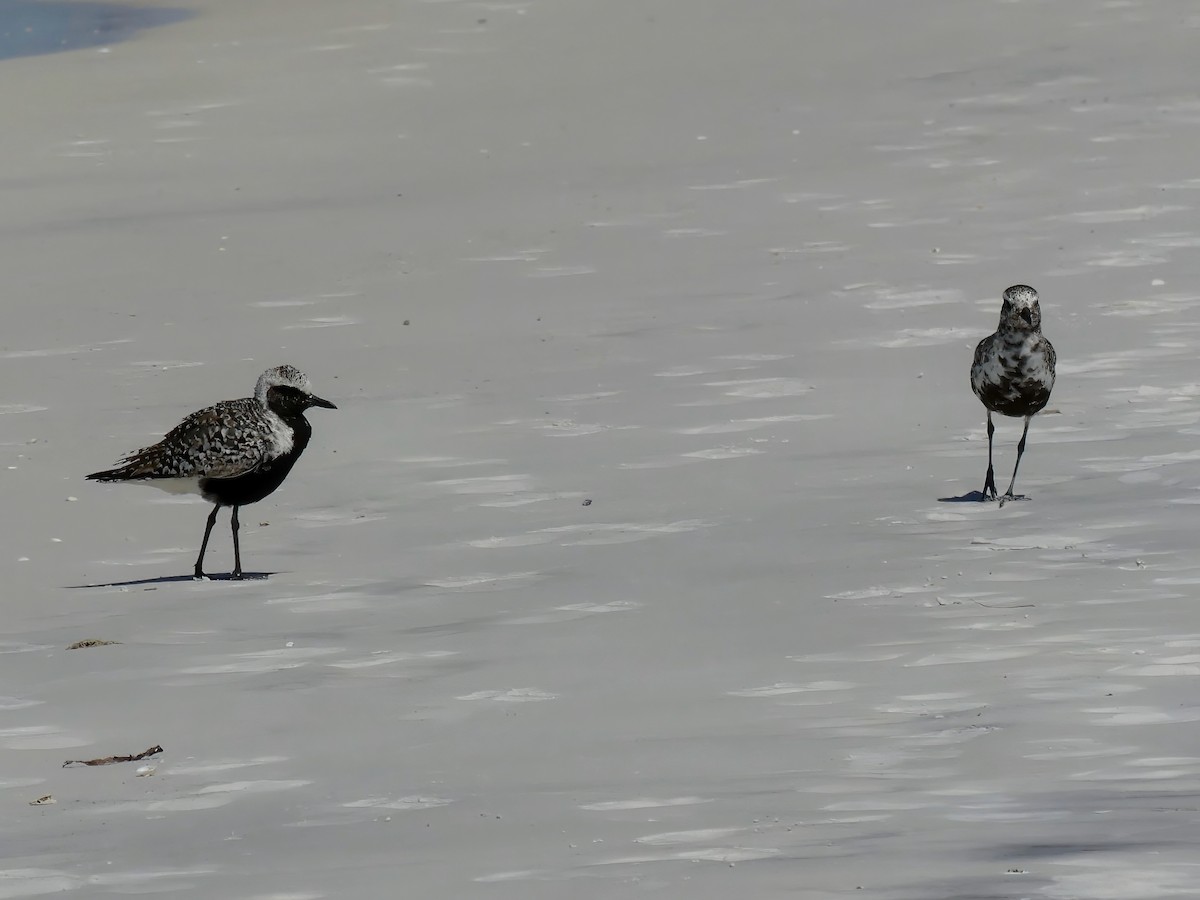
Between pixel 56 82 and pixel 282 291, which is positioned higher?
pixel 56 82

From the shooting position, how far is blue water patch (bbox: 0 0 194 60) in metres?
30.5

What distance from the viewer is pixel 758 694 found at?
8367 mm

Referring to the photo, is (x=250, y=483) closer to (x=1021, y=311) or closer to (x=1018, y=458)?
(x=1018, y=458)

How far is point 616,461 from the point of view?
13.3 m

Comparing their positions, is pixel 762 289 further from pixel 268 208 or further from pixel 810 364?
pixel 268 208

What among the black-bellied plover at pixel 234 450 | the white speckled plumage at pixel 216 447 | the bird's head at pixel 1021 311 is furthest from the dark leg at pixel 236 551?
the bird's head at pixel 1021 311

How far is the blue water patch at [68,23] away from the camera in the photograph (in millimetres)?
30516

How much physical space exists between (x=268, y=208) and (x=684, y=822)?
1577 centimetres

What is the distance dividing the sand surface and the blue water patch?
5.12 ft

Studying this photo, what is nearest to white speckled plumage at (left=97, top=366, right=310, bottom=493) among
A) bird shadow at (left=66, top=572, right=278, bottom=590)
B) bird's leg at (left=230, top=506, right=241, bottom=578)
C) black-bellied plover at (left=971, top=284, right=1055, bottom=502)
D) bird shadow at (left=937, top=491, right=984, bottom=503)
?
bird's leg at (left=230, top=506, right=241, bottom=578)

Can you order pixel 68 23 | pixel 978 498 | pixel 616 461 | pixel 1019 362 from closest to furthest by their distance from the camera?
pixel 978 498, pixel 1019 362, pixel 616 461, pixel 68 23

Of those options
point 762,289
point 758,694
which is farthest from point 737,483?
point 762,289

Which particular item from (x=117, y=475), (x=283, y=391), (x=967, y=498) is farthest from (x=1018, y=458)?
(x=117, y=475)

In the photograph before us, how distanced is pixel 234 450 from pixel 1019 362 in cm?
447
